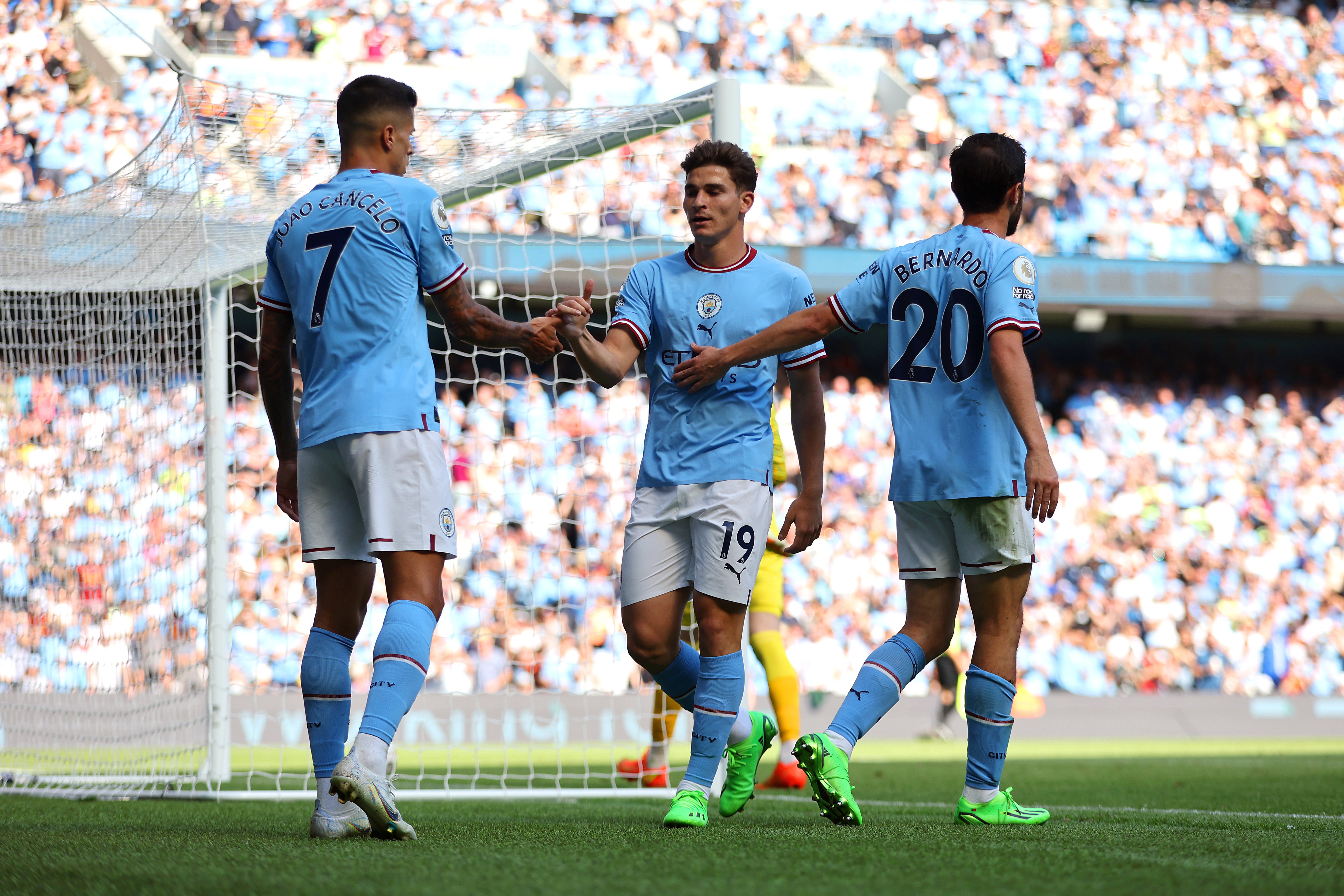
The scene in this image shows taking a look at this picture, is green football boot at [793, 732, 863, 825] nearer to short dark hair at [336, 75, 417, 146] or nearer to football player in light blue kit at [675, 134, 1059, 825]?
football player in light blue kit at [675, 134, 1059, 825]

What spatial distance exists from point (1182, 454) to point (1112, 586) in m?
2.29

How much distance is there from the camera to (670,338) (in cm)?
372

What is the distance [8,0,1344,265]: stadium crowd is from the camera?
15.4m

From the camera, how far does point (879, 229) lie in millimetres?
15789

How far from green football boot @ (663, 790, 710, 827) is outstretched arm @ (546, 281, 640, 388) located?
1075 mm

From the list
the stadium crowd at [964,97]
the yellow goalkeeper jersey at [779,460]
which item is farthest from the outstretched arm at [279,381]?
the stadium crowd at [964,97]

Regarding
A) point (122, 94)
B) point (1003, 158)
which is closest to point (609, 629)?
point (122, 94)

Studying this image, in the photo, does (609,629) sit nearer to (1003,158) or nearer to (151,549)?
(151,549)

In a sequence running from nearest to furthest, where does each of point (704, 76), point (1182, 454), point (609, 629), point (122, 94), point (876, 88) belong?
point (609, 629) → point (122, 94) → point (1182, 454) → point (704, 76) → point (876, 88)

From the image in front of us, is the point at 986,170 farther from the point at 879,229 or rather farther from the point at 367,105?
the point at 879,229

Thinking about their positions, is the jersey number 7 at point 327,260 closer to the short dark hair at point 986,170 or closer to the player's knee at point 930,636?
the short dark hair at point 986,170

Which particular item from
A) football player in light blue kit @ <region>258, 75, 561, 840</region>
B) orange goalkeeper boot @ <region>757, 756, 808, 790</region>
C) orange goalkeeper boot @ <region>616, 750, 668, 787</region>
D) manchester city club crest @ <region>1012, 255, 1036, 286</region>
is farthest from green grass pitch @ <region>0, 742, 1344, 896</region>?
manchester city club crest @ <region>1012, 255, 1036, 286</region>

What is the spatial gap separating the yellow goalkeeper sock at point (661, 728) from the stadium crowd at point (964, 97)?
8.15 metres

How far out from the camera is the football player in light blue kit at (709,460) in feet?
11.6
